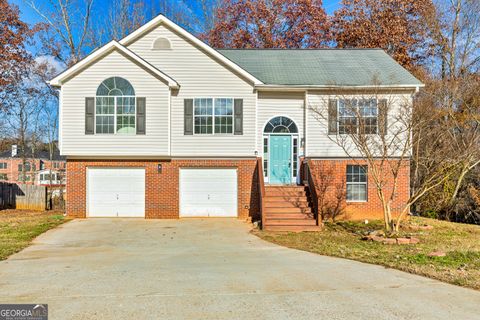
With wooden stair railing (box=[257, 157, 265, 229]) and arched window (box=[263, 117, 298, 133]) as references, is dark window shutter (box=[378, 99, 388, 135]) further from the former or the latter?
wooden stair railing (box=[257, 157, 265, 229])

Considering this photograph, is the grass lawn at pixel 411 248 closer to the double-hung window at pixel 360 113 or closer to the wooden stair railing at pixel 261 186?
the wooden stair railing at pixel 261 186

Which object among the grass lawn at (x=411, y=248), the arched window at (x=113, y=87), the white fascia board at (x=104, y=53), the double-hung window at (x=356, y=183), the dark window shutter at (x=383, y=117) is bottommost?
the grass lawn at (x=411, y=248)

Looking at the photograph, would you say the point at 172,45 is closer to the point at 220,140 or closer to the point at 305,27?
the point at 220,140

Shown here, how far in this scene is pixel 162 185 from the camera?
50.7ft

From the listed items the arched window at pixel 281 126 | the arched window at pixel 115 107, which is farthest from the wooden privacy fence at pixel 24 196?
the arched window at pixel 281 126

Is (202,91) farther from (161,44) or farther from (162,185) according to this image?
(162,185)

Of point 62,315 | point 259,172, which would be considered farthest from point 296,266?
point 259,172

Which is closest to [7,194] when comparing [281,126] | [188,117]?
[188,117]

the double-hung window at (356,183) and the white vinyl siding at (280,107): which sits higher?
the white vinyl siding at (280,107)

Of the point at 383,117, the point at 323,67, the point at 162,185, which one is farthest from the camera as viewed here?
the point at 323,67

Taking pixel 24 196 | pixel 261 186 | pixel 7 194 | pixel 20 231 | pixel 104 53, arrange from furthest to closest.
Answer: pixel 24 196 < pixel 7 194 < pixel 104 53 < pixel 261 186 < pixel 20 231

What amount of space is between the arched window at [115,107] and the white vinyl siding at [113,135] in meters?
0.21

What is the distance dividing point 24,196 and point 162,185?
35.8ft

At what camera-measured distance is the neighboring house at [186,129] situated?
15055mm
